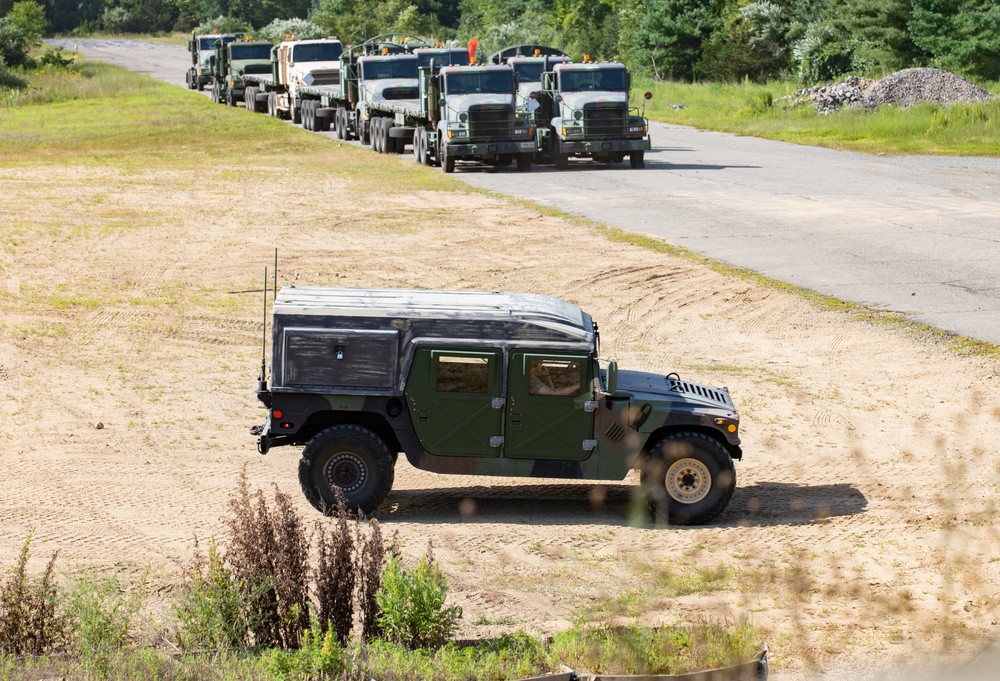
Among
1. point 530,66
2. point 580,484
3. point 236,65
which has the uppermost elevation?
point 530,66

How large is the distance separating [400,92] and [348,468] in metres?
29.7

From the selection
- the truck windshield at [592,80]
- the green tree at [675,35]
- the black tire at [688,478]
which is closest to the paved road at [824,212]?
the truck windshield at [592,80]

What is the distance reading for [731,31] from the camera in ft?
218

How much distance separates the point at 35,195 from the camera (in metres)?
27.5

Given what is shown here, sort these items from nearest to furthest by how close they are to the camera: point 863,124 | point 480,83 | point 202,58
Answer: point 480,83 < point 863,124 < point 202,58

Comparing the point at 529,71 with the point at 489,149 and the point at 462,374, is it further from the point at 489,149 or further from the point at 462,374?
the point at 462,374

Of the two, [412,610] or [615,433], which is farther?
[615,433]

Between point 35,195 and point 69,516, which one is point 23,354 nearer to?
point 69,516

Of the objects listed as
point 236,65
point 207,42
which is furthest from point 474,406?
point 207,42

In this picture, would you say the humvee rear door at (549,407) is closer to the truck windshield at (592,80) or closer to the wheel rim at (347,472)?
the wheel rim at (347,472)

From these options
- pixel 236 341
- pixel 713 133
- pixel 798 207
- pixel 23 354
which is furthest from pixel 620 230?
pixel 713 133

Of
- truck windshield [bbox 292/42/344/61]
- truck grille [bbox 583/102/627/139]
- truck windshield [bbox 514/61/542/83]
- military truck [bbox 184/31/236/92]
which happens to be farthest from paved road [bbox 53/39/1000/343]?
military truck [bbox 184/31/236/92]

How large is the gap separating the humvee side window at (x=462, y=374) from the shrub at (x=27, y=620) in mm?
3316

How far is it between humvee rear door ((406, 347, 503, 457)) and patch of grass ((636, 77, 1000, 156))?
28.9 meters
